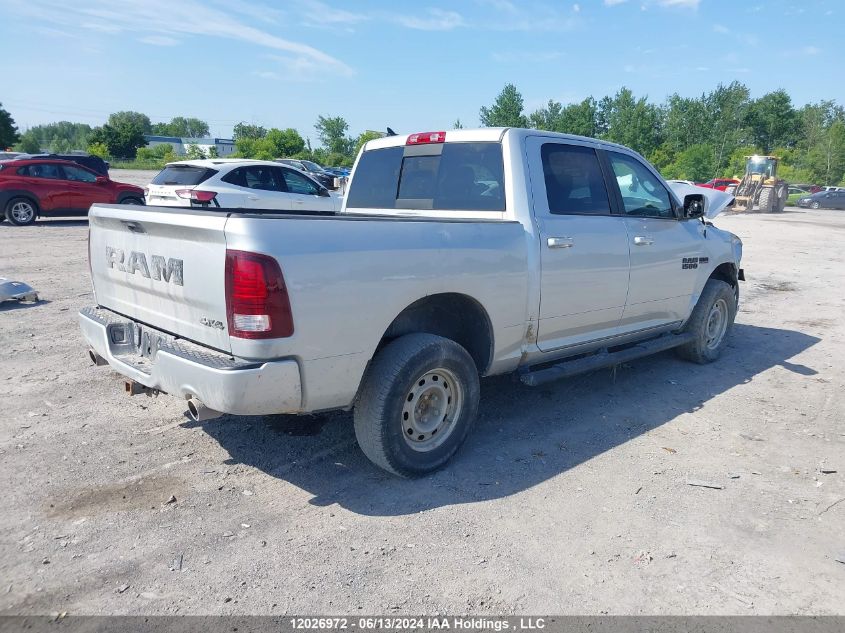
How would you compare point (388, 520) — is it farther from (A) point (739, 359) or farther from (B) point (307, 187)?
(B) point (307, 187)

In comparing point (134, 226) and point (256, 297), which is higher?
point (134, 226)

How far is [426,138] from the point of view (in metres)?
4.91

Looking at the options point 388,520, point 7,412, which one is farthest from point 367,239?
point 7,412

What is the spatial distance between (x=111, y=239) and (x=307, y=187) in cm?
1031

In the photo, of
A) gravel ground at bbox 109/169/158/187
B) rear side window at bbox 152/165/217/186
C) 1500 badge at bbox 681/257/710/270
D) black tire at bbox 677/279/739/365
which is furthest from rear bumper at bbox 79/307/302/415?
gravel ground at bbox 109/169/158/187

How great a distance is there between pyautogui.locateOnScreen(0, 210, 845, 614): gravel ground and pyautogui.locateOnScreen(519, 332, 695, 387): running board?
397mm

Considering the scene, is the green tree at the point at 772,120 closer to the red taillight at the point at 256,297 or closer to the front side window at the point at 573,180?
the front side window at the point at 573,180

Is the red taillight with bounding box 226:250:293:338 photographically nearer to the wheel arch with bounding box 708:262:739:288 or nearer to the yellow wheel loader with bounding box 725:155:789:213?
the wheel arch with bounding box 708:262:739:288

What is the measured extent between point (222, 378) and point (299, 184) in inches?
451

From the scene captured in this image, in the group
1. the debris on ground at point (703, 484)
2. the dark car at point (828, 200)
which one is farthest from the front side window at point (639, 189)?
the dark car at point (828, 200)

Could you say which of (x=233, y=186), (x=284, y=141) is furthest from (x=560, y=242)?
(x=284, y=141)

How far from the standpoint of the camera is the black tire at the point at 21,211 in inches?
604

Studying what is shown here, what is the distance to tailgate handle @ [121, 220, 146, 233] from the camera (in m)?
3.59

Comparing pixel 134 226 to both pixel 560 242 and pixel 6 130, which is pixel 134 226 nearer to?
pixel 560 242
